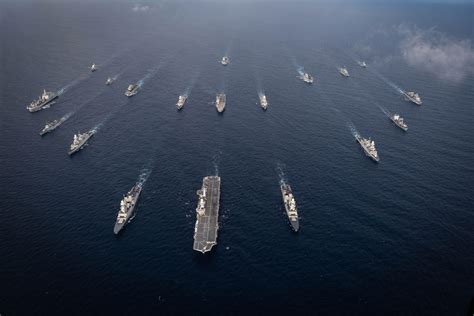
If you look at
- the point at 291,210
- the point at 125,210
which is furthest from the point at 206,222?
the point at 291,210

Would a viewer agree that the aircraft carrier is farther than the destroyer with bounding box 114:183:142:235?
No

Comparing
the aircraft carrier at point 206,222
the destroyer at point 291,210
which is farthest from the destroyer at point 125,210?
the destroyer at point 291,210

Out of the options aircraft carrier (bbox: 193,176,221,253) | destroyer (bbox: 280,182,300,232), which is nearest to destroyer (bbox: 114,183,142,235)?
aircraft carrier (bbox: 193,176,221,253)

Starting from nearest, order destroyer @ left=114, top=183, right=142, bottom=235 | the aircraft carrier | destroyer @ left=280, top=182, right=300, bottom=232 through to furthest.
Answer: the aircraft carrier
destroyer @ left=114, top=183, right=142, bottom=235
destroyer @ left=280, top=182, right=300, bottom=232

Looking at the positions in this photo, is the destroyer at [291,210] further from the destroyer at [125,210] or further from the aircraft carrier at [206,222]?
the destroyer at [125,210]

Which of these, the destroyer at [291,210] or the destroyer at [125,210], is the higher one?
the destroyer at [291,210]

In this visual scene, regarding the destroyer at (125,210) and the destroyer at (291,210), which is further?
the destroyer at (291,210)

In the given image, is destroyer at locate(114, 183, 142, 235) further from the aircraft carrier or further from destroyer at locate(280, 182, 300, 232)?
destroyer at locate(280, 182, 300, 232)

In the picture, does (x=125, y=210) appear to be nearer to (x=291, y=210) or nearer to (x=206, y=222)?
(x=206, y=222)

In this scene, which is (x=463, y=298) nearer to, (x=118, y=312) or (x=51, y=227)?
(x=118, y=312)
